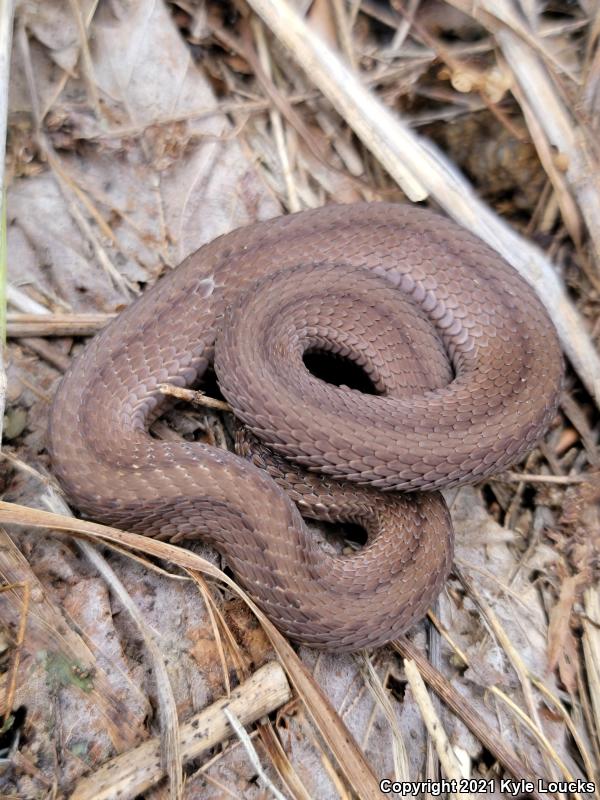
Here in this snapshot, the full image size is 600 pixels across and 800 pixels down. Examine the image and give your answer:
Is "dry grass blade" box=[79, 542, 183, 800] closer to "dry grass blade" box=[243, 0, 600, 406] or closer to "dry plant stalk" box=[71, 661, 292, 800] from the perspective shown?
"dry plant stalk" box=[71, 661, 292, 800]

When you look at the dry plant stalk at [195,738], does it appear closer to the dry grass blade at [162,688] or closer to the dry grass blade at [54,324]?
the dry grass blade at [162,688]

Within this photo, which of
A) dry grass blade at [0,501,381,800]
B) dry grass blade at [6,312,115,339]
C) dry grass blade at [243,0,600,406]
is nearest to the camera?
dry grass blade at [0,501,381,800]

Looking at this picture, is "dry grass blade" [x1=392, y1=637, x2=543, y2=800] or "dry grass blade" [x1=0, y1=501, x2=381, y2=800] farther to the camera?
"dry grass blade" [x1=392, y1=637, x2=543, y2=800]

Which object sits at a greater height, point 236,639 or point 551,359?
point 551,359

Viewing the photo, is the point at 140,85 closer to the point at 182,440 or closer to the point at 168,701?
the point at 182,440

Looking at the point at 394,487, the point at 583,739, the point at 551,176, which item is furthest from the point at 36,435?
the point at 551,176

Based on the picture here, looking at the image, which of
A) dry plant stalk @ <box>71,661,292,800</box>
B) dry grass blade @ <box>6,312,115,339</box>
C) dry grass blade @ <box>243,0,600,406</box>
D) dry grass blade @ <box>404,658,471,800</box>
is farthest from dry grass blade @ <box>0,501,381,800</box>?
dry grass blade @ <box>243,0,600,406</box>
